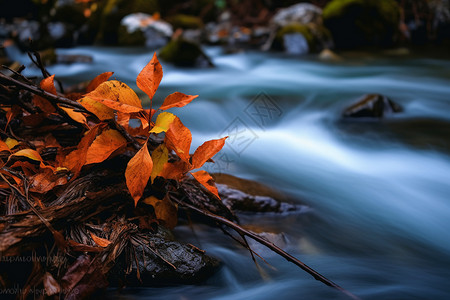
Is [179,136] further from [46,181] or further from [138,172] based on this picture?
[46,181]

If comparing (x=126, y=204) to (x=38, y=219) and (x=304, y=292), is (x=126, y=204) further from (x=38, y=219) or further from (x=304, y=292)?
(x=304, y=292)

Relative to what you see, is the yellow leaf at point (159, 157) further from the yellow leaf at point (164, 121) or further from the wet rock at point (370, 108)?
the wet rock at point (370, 108)

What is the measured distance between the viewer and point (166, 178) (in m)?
1.28

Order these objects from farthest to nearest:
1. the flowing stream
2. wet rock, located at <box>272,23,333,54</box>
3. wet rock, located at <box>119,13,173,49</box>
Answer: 1. wet rock, located at <box>119,13,173,49</box>
2. wet rock, located at <box>272,23,333,54</box>
3. the flowing stream

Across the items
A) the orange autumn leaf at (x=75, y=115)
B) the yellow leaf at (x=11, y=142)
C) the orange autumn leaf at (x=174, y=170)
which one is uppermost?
the orange autumn leaf at (x=75, y=115)

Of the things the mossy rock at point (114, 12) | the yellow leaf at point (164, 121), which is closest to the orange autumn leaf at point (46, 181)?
the yellow leaf at point (164, 121)

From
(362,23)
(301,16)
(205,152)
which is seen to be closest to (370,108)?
(205,152)

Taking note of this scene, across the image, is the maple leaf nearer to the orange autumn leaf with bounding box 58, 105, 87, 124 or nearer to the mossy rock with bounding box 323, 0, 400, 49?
the orange autumn leaf with bounding box 58, 105, 87, 124

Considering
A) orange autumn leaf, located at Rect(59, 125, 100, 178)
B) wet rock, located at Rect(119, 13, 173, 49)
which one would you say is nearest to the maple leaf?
orange autumn leaf, located at Rect(59, 125, 100, 178)

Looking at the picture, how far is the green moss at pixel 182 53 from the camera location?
5816 millimetres

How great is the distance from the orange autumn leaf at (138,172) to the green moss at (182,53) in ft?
16.6

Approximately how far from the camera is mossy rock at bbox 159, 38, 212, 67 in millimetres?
5820

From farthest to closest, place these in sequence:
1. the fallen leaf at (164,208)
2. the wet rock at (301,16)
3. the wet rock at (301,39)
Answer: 1. the wet rock at (301,16)
2. the wet rock at (301,39)
3. the fallen leaf at (164,208)

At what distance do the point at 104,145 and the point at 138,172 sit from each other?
0.20 m
